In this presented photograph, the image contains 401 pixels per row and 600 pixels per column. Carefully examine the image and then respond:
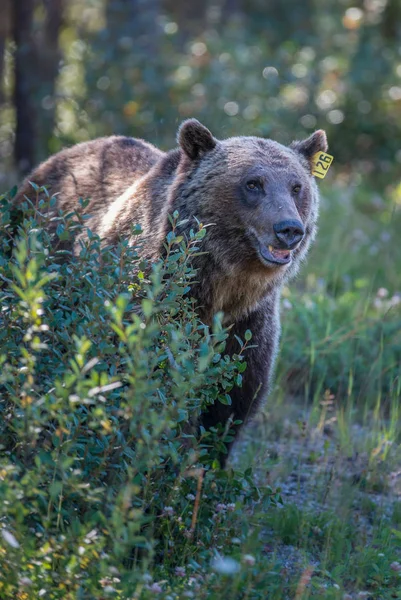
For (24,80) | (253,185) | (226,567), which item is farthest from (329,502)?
(24,80)

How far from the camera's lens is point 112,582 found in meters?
3.04

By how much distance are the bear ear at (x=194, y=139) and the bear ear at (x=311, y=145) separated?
623 millimetres

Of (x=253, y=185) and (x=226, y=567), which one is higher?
(x=253, y=185)

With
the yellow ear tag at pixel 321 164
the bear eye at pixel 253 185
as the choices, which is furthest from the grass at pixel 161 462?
the yellow ear tag at pixel 321 164

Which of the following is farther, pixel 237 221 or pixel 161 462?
pixel 237 221

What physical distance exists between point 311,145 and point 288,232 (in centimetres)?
108

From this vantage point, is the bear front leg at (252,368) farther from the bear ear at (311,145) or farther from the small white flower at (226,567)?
the small white flower at (226,567)

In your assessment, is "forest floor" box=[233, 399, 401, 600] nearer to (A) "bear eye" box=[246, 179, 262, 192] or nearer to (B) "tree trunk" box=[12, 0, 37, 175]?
(A) "bear eye" box=[246, 179, 262, 192]

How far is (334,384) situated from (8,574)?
A: 3.77 meters

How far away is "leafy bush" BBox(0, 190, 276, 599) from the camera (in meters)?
2.94

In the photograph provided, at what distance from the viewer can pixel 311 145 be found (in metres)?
5.52

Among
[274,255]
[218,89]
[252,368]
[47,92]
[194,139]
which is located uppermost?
[194,139]

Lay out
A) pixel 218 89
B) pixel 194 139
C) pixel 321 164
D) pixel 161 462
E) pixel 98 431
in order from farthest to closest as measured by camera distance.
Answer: pixel 218 89, pixel 321 164, pixel 194 139, pixel 161 462, pixel 98 431

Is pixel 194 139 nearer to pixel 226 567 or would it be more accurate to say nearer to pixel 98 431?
pixel 98 431
